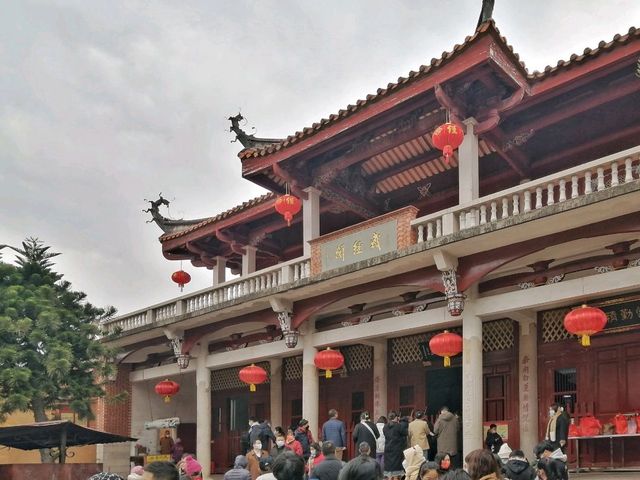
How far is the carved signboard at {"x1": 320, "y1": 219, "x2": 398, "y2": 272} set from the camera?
14297 mm

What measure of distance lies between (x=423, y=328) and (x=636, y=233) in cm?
433

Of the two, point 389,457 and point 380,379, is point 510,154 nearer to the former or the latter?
point 389,457

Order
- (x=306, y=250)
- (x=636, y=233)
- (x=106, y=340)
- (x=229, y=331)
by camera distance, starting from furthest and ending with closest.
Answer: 1. (x=106, y=340)
2. (x=229, y=331)
3. (x=306, y=250)
4. (x=636, y=233)

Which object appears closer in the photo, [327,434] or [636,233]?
[636,233]

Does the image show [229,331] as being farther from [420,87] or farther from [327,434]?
[420,87]

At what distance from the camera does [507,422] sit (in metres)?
15.1

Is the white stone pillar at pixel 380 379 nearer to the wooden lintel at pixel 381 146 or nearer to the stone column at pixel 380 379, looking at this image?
the stone column at pixel 380 379

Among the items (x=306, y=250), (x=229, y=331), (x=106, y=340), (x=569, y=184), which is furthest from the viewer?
(x=106, y=340)

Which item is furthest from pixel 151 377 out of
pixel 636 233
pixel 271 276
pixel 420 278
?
pixel 636 233

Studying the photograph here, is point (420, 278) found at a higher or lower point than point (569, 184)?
lower

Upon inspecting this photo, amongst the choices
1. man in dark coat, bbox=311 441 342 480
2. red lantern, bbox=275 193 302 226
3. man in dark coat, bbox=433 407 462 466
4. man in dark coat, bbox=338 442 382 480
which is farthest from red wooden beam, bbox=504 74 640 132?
man in dark coat, bbox=338 442 382 480

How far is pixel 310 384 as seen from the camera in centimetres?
1647

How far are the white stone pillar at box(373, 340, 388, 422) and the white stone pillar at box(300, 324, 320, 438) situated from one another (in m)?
1.60

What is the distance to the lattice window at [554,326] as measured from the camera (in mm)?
14602
